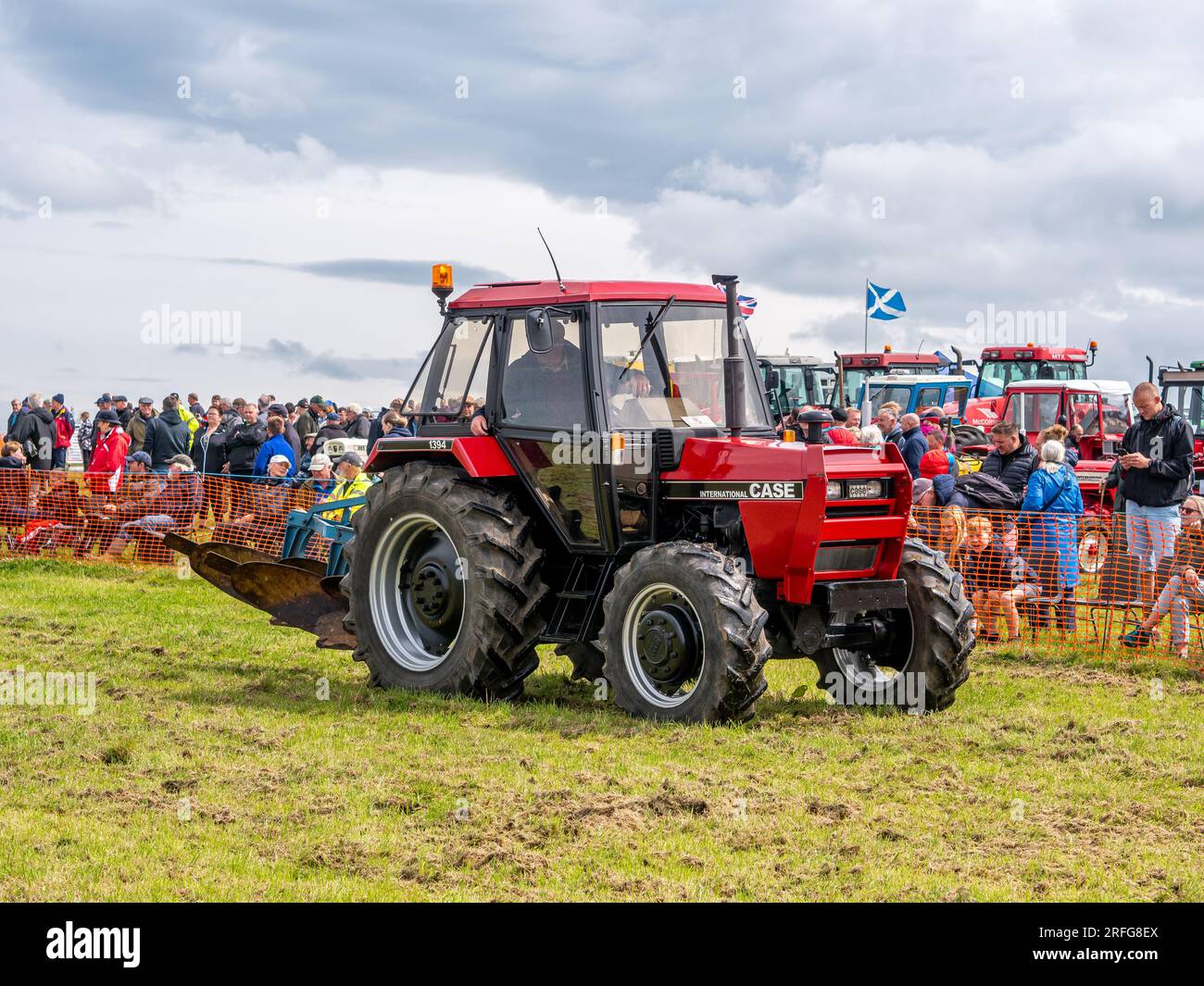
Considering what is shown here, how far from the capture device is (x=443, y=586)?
9.33 meters

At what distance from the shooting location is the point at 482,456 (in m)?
8.98

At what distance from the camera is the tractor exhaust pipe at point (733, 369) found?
8.50m

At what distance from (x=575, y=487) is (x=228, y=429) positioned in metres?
11.3

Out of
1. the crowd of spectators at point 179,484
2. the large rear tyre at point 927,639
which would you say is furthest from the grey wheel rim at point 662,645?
the crowd of spectators at point 179,484

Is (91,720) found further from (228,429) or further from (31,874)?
(228,429)

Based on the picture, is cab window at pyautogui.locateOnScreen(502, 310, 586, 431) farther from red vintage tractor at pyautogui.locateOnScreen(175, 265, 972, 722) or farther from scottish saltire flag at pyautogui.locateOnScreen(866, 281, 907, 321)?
scottish saltire flag at pyautogui.locateOnScreen(866, 281, 907, 321)

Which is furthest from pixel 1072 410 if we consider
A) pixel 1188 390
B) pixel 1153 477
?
pixel 1153 477

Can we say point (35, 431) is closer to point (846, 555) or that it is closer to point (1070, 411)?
point (1070, 411)

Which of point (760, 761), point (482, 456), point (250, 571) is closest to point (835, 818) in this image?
point (760, 761)

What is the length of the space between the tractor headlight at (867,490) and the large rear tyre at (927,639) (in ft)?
1.39

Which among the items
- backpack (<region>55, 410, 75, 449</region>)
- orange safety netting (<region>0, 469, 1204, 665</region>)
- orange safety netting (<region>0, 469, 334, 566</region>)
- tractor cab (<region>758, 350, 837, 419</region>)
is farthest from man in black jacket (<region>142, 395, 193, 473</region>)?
tractor cab (<region>758, 350, 837, 419</region>)

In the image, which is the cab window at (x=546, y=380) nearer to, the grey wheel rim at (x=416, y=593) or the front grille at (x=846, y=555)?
the grey wheel rim at (x=416, y=593)

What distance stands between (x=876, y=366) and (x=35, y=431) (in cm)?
1629
